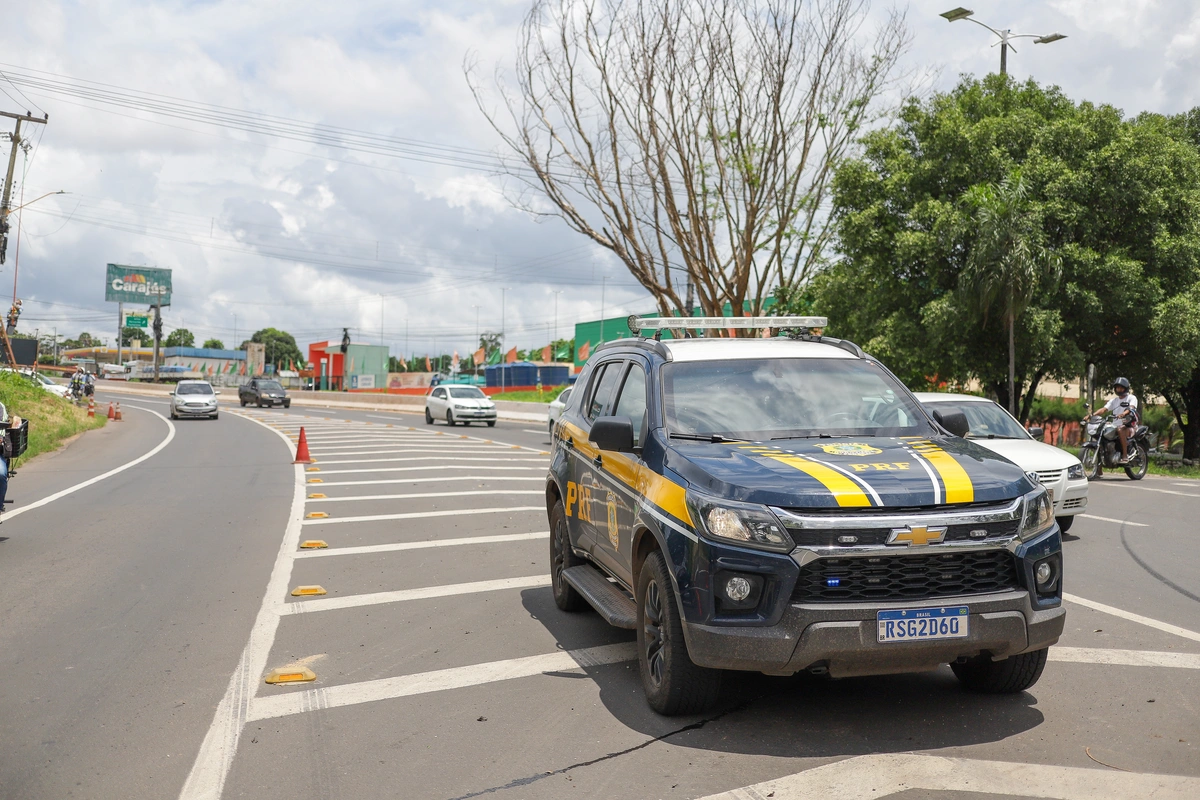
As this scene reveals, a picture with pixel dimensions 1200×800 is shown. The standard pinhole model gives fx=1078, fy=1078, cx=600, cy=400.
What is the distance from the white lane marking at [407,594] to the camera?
7520mm

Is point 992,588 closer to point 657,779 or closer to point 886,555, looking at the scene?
point 886,555

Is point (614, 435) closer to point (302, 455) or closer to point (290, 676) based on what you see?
point (290, 676)

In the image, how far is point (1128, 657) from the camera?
606 cm

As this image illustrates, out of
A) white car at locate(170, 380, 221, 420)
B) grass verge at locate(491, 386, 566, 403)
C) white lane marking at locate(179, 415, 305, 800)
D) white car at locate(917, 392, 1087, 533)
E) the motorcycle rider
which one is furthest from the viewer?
grass verge at locate(491, 386, 566, 403)

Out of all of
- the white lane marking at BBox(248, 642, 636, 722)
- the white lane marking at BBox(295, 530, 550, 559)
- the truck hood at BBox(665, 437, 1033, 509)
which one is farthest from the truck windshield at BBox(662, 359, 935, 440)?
the white lane marking at BBox(295, 530, 550, 559)

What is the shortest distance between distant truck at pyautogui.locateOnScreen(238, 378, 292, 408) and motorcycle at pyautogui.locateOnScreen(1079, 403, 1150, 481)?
46.6 meters

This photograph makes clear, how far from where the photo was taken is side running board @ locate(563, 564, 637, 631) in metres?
5.69

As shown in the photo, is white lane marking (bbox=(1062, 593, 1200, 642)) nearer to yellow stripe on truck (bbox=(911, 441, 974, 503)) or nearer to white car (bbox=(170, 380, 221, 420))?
yellow stripe on truck (bbox=(911, 441, 974, 503))

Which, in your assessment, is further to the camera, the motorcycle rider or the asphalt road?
the motorcycle rider

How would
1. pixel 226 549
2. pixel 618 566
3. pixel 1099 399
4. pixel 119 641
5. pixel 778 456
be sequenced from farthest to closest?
pixel 1099 399 < pixel 226 549 < pixel 119 641 < pixel 618 566 < pixel 778 456

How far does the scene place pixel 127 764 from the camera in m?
4.47

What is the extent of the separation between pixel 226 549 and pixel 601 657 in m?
5.21

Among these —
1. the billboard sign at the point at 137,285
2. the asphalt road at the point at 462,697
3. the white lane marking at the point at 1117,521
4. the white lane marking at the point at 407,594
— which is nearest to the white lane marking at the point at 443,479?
the asphalt road at the point at 462,697

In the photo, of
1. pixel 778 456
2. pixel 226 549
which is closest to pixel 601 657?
pixel 778 456
